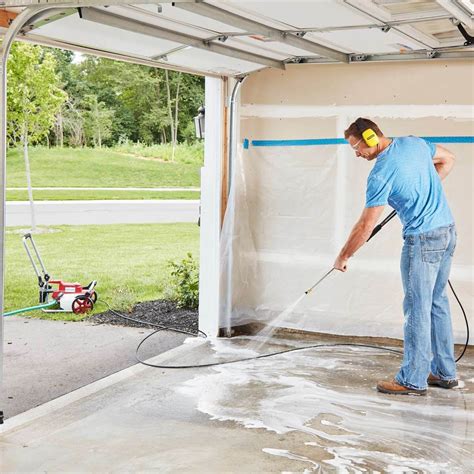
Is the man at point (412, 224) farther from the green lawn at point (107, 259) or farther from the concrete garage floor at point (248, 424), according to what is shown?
the green lawn at point (107, 259)

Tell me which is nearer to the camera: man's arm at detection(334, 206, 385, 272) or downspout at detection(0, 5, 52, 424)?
downspout at detection(0, 5, 52, 424)

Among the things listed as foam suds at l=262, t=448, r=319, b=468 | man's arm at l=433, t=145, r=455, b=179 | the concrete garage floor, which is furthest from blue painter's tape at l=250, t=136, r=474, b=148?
foam suds at l=262, t=448, r=319, b=468

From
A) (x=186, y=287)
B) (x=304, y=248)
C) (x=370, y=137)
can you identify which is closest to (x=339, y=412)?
(x=370, y=137)

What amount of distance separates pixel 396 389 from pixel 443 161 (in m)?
1.43

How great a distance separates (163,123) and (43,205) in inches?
303

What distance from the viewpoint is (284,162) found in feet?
20.0

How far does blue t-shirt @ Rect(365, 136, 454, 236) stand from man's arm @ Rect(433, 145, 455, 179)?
208 mm

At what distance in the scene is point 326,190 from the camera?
19.6ft

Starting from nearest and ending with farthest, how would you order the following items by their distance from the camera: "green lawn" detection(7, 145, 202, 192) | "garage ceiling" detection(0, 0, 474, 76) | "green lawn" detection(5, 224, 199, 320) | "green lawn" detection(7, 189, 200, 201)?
"garage ceiling" detection(0, 0, 474, 76) → "green lawn" detection(5, 224, 199, 320) → "green lawn" detection(7, 189, 200, 201) → "green lawn" detection(7, 145, 202, 192)

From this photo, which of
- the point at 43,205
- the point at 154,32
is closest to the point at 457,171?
the point at 154,32

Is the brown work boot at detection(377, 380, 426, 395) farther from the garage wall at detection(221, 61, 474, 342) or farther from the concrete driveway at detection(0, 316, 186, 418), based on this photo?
the concrete driveway at detection(0, 316, 186, 418)

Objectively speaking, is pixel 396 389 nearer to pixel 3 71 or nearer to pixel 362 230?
pixel 362 230

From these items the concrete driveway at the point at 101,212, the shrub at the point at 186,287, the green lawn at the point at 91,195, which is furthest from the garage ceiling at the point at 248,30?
the green lawn at the point at 91,195

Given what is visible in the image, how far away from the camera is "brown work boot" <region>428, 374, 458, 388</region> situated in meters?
4.71
